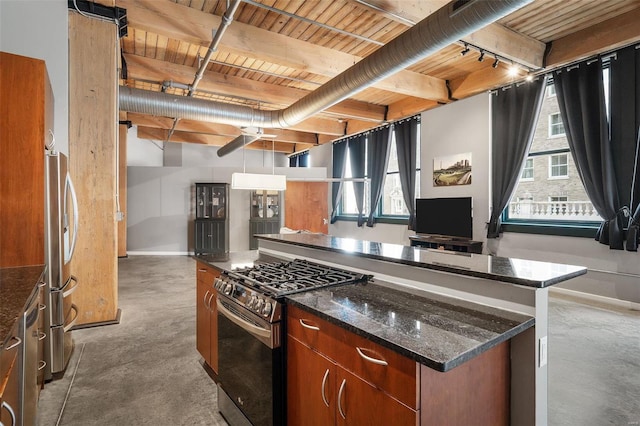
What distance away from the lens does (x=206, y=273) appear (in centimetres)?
266

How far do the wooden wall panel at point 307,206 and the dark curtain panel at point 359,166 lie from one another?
52.9 inches

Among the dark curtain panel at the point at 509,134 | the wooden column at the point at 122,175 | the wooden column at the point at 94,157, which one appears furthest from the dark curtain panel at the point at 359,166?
the wooden column at the point at 94,157

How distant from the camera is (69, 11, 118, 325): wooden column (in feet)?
11.4

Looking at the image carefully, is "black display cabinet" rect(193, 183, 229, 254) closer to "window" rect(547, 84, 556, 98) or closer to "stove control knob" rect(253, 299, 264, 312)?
"window" rect(547, 84, 556, 98)

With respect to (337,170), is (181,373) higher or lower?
lower

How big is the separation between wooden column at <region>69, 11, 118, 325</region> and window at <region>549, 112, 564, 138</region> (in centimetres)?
581

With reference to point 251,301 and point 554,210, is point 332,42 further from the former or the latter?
point 554,210

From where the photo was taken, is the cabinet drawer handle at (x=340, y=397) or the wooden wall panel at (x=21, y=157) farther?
the wooden wall panel at (x=21, y=157)

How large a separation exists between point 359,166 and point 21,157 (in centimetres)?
718

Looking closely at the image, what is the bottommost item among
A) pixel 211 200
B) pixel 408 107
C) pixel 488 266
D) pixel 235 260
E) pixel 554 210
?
pixel 235 260

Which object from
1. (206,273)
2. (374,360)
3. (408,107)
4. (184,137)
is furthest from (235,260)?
(184,137)

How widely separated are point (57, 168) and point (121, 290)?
10.8 feet

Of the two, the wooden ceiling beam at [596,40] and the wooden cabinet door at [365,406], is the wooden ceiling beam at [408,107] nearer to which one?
the wooden ceiling beam at [596,40]

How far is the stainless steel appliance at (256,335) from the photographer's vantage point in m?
1.66
